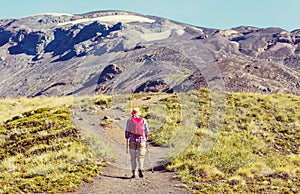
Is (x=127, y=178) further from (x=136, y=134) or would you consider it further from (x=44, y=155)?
(x=44, y=155)

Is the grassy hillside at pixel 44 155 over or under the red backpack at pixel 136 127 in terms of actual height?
under

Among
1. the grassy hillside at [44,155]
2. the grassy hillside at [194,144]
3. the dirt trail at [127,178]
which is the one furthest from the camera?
the grassy hillside at [194,144]

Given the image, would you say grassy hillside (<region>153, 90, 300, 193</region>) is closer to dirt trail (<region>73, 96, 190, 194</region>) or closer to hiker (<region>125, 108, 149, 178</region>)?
dirt trail (<region>73, 96, 190, 194</region>)

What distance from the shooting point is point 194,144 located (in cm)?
1784

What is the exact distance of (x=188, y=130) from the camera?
20578 millimetres

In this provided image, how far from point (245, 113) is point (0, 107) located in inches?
716

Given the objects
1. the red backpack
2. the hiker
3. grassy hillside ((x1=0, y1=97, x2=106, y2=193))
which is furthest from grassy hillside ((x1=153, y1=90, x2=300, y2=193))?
grassy hillside ((x1=0, y1=97, x2=106, y2=193))

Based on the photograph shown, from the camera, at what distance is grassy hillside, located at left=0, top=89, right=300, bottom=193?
12.7 metres

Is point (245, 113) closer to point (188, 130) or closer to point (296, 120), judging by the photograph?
point (296, 120)

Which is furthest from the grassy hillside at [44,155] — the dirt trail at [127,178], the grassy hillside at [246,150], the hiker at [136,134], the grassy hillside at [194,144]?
the grassy hillside at [246,150]

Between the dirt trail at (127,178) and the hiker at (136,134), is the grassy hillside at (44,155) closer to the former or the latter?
the dirt trail at (127,178)

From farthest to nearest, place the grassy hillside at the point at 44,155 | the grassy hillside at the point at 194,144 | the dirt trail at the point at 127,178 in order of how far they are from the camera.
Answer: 1. the grassy hillside at the point at 194,144
2. the grassy hillside at the point at 44,155
3. the dirt trail at the point at 127,178

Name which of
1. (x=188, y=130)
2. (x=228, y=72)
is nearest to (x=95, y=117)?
(x=188, y=130)

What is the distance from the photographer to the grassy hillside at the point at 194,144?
12742 mm
